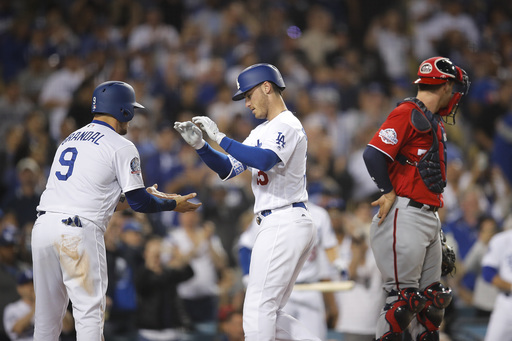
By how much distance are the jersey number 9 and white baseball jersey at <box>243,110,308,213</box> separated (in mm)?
1280

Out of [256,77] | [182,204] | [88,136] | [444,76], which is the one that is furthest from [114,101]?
[444,76]

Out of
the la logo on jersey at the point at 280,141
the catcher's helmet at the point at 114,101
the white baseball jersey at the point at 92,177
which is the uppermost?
the catcher's helmet at the point at 114,101

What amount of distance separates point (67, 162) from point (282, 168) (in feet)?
5.13

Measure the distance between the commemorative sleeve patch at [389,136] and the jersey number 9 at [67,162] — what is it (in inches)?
88.1

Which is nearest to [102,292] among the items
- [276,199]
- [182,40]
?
[276,199]

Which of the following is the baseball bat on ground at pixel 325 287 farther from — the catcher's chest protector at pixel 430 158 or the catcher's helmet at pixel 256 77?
the catcher's helmet at pixel 256 77

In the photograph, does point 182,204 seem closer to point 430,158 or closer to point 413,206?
point 413,206

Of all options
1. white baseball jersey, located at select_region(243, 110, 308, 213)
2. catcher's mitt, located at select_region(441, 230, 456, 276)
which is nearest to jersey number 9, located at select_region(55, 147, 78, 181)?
white baseball jersey, located at select_region(243, 110, 308, 213)

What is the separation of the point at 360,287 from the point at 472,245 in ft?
10.8

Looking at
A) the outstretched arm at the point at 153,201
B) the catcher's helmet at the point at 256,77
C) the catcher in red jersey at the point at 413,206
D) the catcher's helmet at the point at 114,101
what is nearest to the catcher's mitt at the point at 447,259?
the catcher in red jersey at the point at 413,206

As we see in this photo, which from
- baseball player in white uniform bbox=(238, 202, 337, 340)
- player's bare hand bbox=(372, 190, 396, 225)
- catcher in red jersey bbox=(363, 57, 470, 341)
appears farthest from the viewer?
baseball player in white uniform bbox=(238, 202, 337, 340)

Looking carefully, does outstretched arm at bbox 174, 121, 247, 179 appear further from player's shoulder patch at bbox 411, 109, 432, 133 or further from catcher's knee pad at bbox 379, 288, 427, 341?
catcher's knee pad at bbox 379, 288, 427, 341

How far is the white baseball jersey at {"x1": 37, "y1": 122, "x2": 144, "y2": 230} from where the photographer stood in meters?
5.01

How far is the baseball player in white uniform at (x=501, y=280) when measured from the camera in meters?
7.08
